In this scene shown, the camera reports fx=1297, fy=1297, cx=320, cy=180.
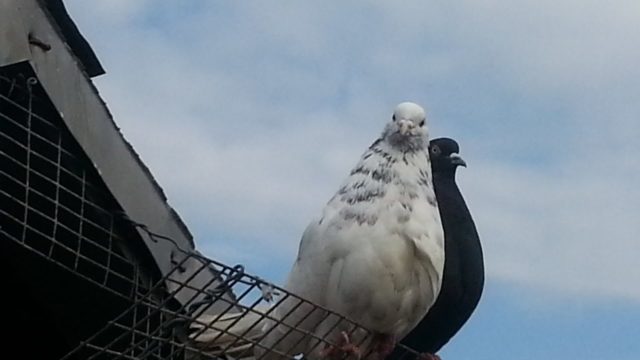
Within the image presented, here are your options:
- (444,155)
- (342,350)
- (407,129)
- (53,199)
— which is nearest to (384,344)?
(342,350)

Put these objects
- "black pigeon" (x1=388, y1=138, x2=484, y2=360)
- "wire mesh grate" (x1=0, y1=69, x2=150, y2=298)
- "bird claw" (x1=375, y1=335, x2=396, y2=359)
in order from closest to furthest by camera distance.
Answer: "wire mesh grate" (x1=0, y1=69, x2=150, y2=298) → "bird claw" (x1=375, y1=335, x2=396, y2=359) → "black pigeon" (x1=388, y1=138, x2=484, y2=360)

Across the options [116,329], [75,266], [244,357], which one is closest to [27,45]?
[75,266]

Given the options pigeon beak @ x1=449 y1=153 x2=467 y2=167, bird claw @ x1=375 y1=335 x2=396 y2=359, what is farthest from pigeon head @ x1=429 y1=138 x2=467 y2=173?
bird claw @ x1=375 y1=335 x2=396 y2=359

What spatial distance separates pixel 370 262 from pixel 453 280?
70cm

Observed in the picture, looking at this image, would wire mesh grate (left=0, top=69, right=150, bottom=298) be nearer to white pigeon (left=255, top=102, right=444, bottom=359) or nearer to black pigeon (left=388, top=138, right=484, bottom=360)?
white pigeon (left=255, top=102, right=444, bottom=359)

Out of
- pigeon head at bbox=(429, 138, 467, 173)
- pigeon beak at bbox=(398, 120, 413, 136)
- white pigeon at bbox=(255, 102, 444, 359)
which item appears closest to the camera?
white pigeon at bbox=(255, 102, 444, 359)

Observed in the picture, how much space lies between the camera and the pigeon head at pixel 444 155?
3312mm

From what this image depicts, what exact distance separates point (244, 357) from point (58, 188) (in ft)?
1.80

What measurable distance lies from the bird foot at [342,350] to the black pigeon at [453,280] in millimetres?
557

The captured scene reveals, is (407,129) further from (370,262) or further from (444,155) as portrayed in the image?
(444,155)

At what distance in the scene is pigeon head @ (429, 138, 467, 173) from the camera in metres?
3.31

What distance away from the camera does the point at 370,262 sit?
2.37 m

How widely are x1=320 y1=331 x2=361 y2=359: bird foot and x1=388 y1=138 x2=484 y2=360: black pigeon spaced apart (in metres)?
0.56

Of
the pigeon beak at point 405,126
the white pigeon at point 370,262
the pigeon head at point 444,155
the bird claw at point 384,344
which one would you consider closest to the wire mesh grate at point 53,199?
the white pigeon at point 370,262
